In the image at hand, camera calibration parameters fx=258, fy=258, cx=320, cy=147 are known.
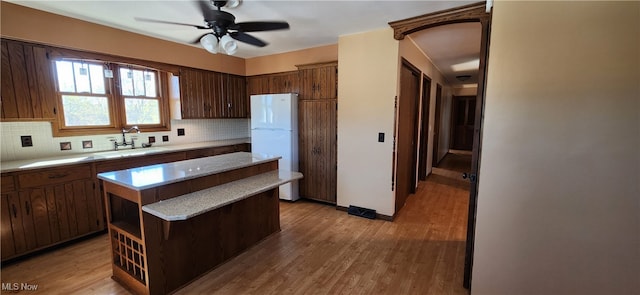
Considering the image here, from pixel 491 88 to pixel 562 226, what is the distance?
0.91m

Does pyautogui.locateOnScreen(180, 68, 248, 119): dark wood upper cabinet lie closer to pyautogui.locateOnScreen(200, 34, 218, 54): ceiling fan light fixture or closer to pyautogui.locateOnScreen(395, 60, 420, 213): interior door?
pyautogui.locateOnScreen(200, 34, 218, 54): ceiling fan light fixture

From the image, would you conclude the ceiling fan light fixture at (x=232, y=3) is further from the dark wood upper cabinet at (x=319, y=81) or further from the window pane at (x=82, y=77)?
the window pane at (x=82, y=77)

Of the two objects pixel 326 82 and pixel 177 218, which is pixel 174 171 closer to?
pixel 177 218

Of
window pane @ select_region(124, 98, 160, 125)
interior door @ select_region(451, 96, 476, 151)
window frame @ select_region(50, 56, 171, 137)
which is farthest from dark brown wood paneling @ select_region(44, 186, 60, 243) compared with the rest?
interior door @ select_region(451, 96, 476, 151)

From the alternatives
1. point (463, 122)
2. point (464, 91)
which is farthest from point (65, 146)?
point (463, 122)

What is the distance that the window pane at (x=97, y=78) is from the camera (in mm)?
3188

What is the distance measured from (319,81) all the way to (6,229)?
3572mm


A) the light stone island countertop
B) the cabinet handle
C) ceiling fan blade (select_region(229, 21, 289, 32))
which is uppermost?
ceiling fan blade (select_region(229, 21, 289, 32))

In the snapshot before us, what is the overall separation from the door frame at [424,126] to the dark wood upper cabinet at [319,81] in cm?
168

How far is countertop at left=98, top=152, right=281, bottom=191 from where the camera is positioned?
1828 mm

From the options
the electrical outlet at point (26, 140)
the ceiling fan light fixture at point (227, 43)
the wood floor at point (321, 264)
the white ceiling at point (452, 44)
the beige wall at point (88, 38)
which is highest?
the white ceiling at point (452, 44)

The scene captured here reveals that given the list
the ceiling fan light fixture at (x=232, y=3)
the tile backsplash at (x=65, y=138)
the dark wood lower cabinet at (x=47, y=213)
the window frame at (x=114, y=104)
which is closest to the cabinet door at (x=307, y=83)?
the ceiling fan light fixture at (x=232, y=3)

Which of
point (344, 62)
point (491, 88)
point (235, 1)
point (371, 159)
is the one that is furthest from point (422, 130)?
point (235, 1)

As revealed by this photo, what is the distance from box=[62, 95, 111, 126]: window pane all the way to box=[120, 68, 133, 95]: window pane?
0.27m
